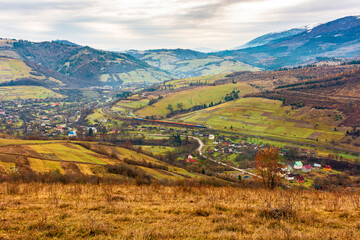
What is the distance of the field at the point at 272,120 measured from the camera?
412 feet

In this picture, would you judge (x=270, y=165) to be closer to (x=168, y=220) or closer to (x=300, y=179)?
(x=168, y=220)

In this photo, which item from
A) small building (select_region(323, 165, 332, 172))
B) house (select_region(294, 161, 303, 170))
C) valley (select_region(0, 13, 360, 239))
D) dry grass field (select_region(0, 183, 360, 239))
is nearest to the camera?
dry grass field (select_region(0, 183, 360, 239))

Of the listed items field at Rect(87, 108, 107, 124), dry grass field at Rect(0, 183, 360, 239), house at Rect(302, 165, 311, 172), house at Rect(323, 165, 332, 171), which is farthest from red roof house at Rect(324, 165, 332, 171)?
field at Rect(87, 108, 107, 124)

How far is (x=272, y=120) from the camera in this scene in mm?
149625

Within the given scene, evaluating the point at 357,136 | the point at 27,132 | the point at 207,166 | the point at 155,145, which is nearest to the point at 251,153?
the point at 207,166

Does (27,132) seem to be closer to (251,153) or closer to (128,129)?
(128,129)

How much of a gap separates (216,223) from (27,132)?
15007 cm

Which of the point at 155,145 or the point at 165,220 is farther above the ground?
the point at 165,220

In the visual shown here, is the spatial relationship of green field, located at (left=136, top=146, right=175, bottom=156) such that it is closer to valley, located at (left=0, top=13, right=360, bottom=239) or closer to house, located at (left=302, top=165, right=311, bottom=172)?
valley, located at (left=0, top=13, right=360, bottom=239)

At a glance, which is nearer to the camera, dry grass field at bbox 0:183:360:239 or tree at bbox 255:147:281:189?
dry grass field at bbox 0:183:360:239

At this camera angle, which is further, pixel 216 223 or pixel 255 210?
pixel 255 210

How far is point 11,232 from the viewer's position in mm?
8625

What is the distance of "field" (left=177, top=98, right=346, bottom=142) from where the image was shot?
125500mm

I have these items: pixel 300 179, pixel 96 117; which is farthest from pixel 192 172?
pixel 96 117
